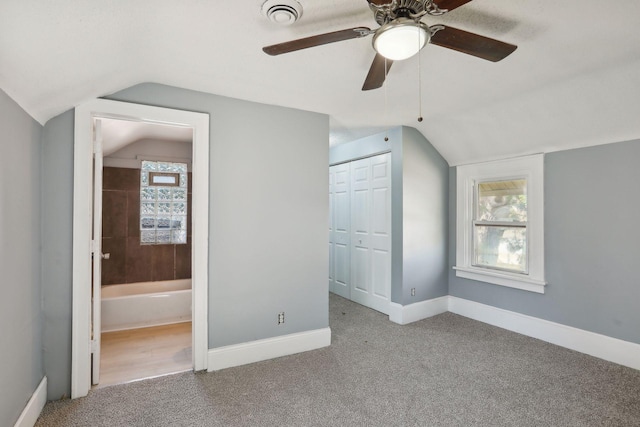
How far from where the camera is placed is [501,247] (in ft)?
12.3

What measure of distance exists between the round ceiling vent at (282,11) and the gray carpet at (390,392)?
2305 mm

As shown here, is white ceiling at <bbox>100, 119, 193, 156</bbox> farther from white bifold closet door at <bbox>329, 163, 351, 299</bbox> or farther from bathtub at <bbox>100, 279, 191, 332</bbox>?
white bifold closet door at <bbox>329, 163, 351, 299</bbox>

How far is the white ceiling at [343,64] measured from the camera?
58.6 inches

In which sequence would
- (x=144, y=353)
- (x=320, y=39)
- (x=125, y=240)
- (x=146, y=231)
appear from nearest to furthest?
(x=320, y=39), (x=144, y=353), (x=125, y=240), (x=146, y=231)

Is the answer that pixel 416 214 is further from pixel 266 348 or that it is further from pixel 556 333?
pixel 266 348

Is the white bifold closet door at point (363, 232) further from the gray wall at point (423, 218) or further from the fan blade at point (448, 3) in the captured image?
the fan blade at point (448, 3)

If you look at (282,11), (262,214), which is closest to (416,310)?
(262,214)

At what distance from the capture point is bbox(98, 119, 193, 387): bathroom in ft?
12.0

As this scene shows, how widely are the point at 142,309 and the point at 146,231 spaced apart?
48.8 inches

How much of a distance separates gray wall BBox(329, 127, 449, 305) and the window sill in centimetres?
29

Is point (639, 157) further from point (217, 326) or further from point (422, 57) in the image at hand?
point (217, 326)

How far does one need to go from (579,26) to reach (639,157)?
166 centimetres

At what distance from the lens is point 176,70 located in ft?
7.44

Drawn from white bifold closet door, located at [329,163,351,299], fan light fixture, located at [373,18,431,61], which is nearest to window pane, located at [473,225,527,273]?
white bifold closet door, located at [329,163,351,299]
